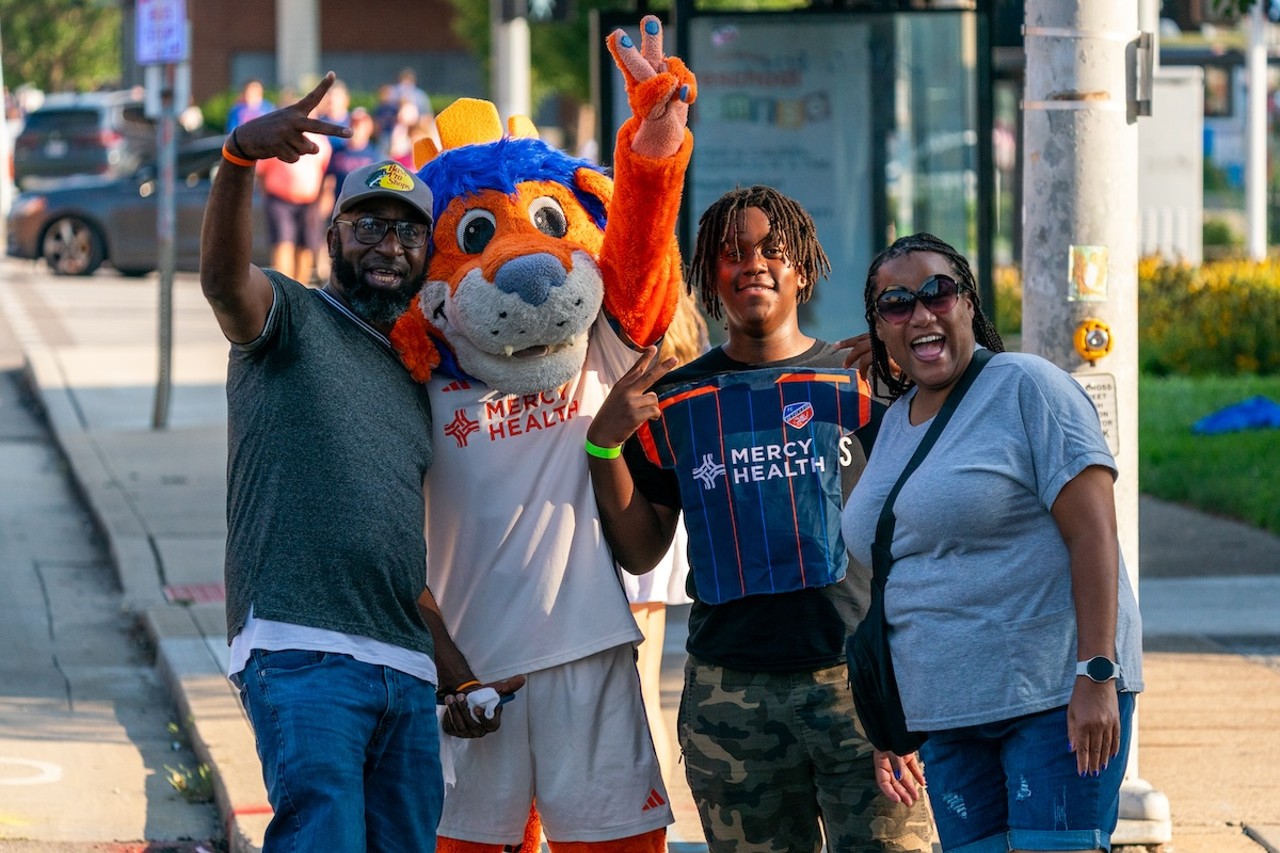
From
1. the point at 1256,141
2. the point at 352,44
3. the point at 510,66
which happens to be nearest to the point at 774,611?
the point at 510,66

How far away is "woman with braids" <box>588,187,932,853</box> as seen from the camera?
3738mm

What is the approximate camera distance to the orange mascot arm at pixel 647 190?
12.7 feet

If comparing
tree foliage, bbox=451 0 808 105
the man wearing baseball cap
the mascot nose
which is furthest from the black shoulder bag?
tree foliage, bbox=451 0 808 105

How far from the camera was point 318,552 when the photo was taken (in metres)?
3.52

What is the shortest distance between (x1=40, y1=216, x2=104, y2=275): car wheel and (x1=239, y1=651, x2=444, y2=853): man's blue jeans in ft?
61.8

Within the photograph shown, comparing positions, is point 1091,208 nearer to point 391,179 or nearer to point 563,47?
point 391,179

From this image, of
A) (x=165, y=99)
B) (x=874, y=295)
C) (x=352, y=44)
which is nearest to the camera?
(x=874, y=295)

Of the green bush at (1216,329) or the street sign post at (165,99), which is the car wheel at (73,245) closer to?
the street sign post at (165,99)

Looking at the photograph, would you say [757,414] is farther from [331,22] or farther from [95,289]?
[331,22]

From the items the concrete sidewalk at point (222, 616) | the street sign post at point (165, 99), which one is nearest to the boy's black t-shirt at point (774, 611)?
the concrete sidewalk at point (222, 616)

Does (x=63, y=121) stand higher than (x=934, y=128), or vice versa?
(x=63, y=121)

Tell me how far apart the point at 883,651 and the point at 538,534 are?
0.78 metres

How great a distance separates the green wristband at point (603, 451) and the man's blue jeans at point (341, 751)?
0.56 m

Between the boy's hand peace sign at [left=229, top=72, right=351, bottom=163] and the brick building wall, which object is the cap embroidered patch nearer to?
the boy's hand peace sign at [left=229, top=72, right=351, bottom=163]
